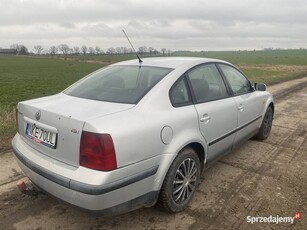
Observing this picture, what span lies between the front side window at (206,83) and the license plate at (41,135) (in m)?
1.56

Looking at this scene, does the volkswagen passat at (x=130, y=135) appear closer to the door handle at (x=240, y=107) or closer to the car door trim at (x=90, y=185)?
the car door trim at (x=90, y=185)

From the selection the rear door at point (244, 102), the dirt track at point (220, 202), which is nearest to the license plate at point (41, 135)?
the dirt track at point (220, 202)

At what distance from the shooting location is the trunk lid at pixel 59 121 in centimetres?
232

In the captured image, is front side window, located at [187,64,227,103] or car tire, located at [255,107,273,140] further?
car tire, located at [255,107,273,140]

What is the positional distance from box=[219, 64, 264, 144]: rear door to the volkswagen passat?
28 centimetres

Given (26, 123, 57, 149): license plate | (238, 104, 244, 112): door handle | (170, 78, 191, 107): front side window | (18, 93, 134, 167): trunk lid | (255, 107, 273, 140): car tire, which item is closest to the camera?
(18, 93, 134, 167): trunk lid

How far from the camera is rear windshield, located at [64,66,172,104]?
9.31ft

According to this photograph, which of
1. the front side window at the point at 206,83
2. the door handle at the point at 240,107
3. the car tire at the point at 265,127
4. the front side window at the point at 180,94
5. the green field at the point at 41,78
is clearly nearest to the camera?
the front side window at the point at 180,94

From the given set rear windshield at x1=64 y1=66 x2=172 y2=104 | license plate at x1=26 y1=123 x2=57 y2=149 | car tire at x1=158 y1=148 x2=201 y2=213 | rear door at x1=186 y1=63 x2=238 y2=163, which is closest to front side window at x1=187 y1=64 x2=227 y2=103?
rear door at x1=186 y1=63 x2=238 y2=163

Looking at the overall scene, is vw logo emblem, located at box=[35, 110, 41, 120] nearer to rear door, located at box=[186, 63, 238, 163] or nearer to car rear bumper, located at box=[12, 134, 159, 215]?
car rear bumper, located at box=[12, 134, 159, 215]

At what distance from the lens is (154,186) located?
257 centimetres

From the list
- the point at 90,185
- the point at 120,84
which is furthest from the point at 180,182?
the point at 120,84

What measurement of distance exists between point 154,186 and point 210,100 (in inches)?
52.2

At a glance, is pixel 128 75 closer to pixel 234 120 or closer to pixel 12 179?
pixel 234 120
